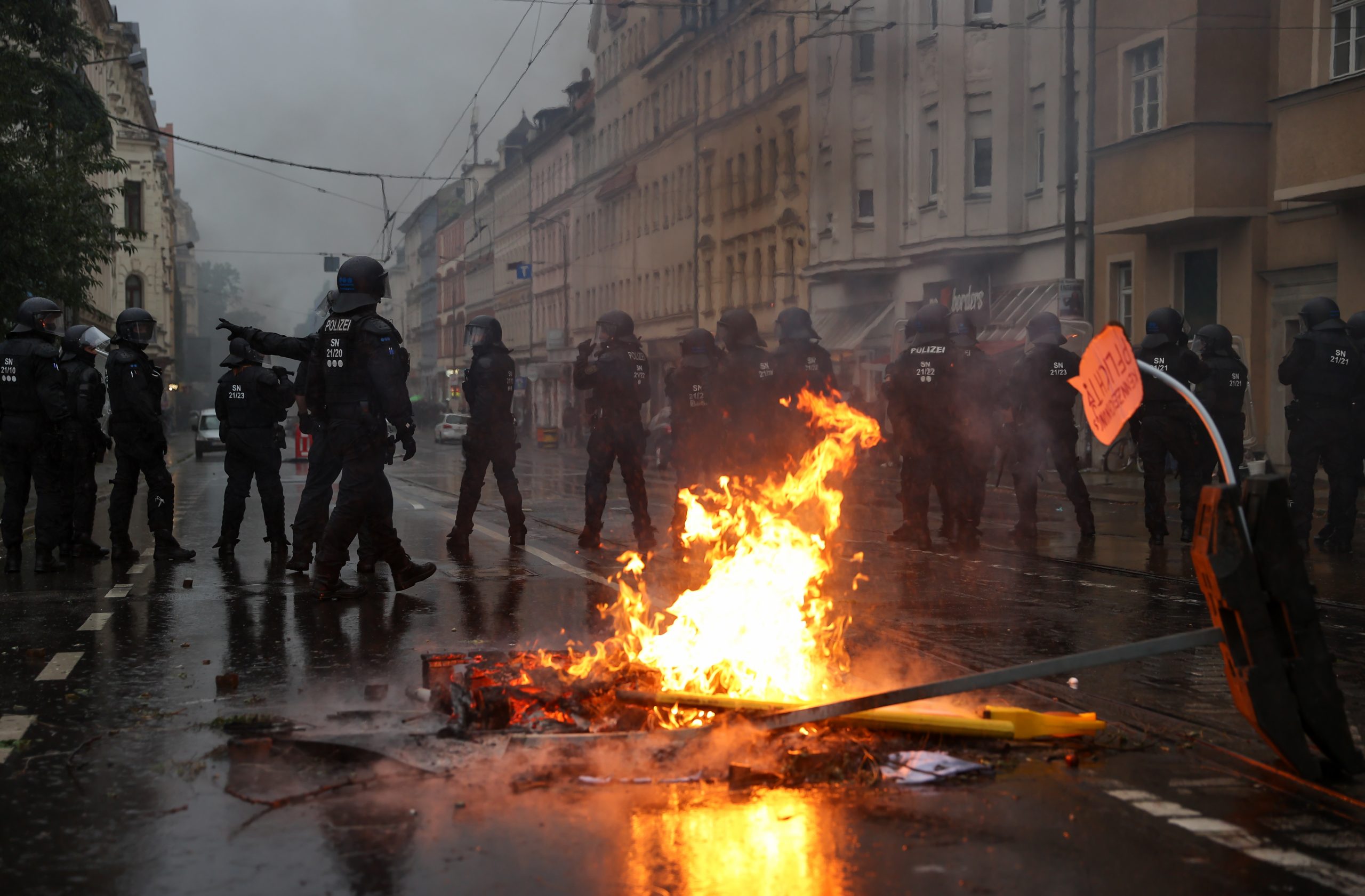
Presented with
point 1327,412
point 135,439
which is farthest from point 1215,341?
point 135,439

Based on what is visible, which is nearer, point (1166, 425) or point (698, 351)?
point (698, 351)

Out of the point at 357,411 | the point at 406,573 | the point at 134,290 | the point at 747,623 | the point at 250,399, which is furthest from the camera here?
the point at 134,290

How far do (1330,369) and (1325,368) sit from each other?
0.13ft

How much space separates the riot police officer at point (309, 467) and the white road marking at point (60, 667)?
2464mm

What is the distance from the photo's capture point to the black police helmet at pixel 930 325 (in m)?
12.2

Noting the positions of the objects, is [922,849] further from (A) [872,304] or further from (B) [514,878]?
(A) [872,304]

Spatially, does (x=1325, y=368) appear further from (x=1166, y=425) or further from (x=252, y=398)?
(x=252, y=398)

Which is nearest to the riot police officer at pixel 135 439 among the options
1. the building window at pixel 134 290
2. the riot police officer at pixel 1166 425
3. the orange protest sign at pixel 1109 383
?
the riot police officer at pixel 1166 425

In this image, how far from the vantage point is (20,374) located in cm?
1109

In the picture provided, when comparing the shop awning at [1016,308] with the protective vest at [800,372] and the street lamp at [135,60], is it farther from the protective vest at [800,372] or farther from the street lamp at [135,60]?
the street lamp at [135,60]

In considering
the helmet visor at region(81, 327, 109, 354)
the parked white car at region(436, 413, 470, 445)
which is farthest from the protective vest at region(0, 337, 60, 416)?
the parked white car at region(436, 413, 470, 445)

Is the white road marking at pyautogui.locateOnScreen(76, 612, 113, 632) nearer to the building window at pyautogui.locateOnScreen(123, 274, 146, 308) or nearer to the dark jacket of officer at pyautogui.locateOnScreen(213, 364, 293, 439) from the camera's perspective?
the dark jacket of officer at pyautogui.locateOnScreen(213, 364, 293, 439)

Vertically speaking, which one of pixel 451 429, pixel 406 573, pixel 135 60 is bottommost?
pixel 451 429

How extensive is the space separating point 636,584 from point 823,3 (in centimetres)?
2918
